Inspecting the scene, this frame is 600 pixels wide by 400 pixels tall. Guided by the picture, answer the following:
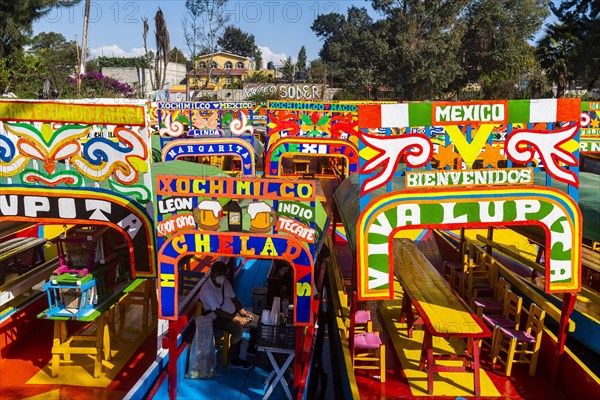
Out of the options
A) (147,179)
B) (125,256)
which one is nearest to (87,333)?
(125,256)

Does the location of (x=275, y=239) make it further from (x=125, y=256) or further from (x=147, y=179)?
(x=125, y=256)

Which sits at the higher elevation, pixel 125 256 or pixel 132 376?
pixel 125 256

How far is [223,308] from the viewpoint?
7.73 m

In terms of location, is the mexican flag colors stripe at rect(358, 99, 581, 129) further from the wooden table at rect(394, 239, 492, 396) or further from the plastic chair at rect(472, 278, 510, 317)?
the plastic chair at rect(472, 278, 510, 317)

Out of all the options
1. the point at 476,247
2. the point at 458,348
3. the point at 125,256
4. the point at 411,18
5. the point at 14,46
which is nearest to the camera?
the point at 458,348

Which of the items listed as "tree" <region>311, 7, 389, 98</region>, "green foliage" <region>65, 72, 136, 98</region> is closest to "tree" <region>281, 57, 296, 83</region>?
"tree" <region>311, 7, 389, 98</region>

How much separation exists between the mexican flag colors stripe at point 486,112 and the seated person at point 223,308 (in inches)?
130

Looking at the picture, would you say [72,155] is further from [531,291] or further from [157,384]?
[531,291]

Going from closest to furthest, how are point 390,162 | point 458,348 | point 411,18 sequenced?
1. point 390,162
2. point 458,348
3. point 411,18

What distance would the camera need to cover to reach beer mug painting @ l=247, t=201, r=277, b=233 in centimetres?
637

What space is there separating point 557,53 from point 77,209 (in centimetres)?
3564

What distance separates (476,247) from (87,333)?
7252 mm

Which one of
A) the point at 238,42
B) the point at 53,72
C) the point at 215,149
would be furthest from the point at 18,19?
the point at 238,42

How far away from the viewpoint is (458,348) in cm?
819
